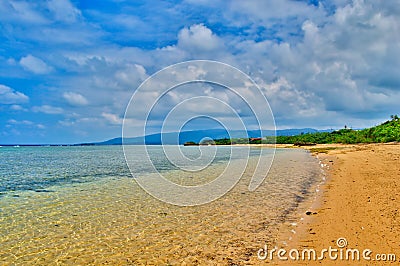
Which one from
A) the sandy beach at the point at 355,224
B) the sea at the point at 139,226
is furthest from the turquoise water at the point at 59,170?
the sandy beach at the point at 355,224

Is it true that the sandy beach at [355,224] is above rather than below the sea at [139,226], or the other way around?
above

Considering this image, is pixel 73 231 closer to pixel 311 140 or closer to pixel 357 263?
pixel 357 263

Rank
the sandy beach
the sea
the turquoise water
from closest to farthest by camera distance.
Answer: the sandy beach < the sea < the turquoise water

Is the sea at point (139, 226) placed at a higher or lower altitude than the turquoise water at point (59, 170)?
lower

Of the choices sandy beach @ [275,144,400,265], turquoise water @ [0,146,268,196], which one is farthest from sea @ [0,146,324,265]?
turquoise water @ [0,146,268,196]

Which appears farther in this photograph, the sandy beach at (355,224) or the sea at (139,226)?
the sea at (139,226)

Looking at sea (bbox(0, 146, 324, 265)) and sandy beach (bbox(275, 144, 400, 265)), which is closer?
sandy beach (bbox(275, 144, 400, 265))

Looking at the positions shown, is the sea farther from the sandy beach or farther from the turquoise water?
the turquoise water

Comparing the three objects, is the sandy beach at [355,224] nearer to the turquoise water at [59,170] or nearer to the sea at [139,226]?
the sea at [139,226]

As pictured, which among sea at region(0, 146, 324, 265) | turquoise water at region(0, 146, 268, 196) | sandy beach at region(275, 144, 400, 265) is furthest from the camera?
turquoise water at region(0, 146, 268, 196)

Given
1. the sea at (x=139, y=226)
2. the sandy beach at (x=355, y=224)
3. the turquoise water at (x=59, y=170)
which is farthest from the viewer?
the turquoise water at (x=59, y=170)

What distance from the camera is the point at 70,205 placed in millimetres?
14672

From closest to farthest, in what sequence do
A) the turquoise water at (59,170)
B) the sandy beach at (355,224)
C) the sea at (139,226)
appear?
the sandy beach at (355,224) < the sea at (139,226) < the turquoise water at (59,170)

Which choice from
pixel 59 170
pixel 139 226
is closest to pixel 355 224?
pixel 139 226
